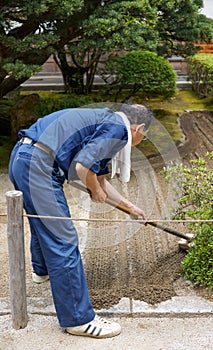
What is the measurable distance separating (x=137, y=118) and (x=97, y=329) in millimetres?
1419

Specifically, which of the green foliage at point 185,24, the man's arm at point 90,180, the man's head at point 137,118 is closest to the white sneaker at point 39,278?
the man's arm at point 90,180

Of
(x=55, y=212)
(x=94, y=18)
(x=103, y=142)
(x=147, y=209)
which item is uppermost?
(x=94, y=18)

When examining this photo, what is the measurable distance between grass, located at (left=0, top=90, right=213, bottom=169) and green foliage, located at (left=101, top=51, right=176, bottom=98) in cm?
65

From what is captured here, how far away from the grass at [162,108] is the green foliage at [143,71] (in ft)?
2.14

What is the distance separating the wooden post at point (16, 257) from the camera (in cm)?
320

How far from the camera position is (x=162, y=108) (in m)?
11.0

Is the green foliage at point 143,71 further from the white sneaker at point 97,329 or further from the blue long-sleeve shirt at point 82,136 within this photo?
the white sneaker at point 97,329

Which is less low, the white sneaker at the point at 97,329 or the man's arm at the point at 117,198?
the man's arm at the point at 117,198

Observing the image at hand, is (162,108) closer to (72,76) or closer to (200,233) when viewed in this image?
(72,76)

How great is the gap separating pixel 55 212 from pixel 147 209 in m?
2.58

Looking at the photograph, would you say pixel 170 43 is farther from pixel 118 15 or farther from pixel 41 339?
pixel 41 339

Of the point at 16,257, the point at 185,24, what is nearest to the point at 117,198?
the point at 16,257

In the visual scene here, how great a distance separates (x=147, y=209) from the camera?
5695mm

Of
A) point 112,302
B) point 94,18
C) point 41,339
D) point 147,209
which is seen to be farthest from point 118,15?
point 41,339
